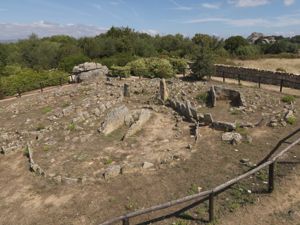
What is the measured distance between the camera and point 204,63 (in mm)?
26375

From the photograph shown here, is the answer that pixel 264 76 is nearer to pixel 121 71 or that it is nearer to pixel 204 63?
pixel 204 63

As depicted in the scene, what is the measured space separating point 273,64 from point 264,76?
12.9 m

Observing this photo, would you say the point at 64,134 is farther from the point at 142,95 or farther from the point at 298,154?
the point at 298,154

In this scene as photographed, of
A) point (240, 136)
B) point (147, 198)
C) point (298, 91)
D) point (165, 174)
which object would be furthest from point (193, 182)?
point (298, 91)

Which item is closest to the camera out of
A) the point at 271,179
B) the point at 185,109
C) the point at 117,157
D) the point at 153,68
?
the point at 271,179

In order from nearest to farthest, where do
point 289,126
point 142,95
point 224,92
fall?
point 289,126
point 224,92
point 142,95

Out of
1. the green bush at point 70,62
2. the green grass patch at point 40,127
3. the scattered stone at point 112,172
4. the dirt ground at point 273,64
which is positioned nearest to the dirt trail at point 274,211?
the scattered stone at point 112,172

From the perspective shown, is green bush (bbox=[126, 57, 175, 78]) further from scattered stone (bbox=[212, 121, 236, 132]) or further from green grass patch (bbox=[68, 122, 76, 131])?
scattered stone (bbox=[212, 121, 236, 132])

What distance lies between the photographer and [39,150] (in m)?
13.7

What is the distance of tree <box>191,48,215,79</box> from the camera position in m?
26.4

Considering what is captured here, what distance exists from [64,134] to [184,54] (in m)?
31.0

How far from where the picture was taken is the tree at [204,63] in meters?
26.4

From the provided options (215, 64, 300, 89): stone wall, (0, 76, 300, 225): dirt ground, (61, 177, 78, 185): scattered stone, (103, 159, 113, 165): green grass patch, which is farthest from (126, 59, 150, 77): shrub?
(61, 177, 78, 185): scattered stone

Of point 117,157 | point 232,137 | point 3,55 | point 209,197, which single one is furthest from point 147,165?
point 3,55
